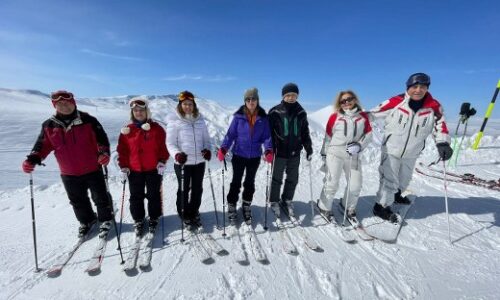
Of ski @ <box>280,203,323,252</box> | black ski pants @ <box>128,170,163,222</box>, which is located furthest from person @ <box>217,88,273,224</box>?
black ski pants @ <box>128,170,163,222</box>

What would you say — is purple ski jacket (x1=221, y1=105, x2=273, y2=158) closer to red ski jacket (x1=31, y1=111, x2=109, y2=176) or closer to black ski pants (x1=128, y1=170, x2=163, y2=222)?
black ski pants (x1=128, y1=170, x2=163, y2=222)

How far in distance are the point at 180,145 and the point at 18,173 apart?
7273mm

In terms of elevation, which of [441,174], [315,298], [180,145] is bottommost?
[315,298]

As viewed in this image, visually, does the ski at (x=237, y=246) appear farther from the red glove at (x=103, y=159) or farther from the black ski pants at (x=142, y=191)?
the red glove at (x=103, y=159)

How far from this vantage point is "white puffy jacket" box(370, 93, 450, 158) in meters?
4.43

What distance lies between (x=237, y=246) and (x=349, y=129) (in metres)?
2.75

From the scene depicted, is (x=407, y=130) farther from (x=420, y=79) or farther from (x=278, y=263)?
(x=278, y=263)

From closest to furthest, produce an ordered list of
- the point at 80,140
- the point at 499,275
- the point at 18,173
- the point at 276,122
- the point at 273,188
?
the point at 499,275 < the point at 80,140 < the point at 276,122 < the point at 273,188 < the point at 18,173

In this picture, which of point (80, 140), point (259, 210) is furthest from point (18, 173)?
point (259, 210)

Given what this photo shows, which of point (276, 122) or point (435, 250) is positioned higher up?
point (276, 122)

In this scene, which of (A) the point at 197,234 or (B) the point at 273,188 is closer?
(A) the point at 197,234

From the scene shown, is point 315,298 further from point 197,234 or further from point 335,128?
point 335,128

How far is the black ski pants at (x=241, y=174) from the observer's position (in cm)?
461

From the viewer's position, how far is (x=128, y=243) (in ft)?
13.5
